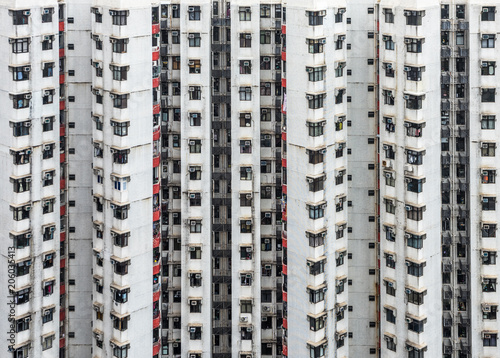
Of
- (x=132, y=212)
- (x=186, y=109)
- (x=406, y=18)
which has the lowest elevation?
(x=132, y=212)

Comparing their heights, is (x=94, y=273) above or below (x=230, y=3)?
below

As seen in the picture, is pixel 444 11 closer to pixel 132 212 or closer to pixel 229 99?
pixel 229 99

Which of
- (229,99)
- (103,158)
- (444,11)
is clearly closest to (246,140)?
(229,99)

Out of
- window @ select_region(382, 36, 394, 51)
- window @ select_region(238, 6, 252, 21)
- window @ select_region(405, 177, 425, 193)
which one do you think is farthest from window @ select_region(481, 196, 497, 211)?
window @ select_region(238, 6, 252, 21)

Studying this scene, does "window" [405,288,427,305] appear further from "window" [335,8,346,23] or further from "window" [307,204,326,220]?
"window" [335,8,346,23]
